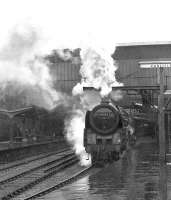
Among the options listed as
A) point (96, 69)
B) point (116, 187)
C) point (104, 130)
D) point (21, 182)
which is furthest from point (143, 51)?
point (116, 187)

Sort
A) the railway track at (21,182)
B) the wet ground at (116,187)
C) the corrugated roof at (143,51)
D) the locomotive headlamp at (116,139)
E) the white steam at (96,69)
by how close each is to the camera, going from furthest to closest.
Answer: the corrugated roof at (143,51) < the white steam at (96,69) < the locomotive headlamp at (116,139) < the railway track at (21,182) < the wet ground at (116,187)

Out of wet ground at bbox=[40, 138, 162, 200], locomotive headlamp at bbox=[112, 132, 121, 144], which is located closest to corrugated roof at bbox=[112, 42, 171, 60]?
locomotive headlamp at bbox=[112, 132, 121, 144]

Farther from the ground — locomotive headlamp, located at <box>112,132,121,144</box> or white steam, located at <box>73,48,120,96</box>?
white steam, located at <box>73,48,120,96</box>

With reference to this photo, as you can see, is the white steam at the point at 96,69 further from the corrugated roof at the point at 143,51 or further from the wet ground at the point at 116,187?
the corrugated roof at the point at 143,51

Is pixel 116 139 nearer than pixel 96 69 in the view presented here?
Yes

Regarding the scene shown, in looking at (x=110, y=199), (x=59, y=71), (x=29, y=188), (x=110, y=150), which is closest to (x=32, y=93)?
(x=59, y=71)

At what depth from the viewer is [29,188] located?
15.5 m

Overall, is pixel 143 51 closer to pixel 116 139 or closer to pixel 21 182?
pixel 116 139

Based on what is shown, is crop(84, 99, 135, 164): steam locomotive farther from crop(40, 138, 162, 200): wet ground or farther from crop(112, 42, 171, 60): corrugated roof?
crop(112, 42, 171, 60): corrugated roof

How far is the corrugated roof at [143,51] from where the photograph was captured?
1551 inches

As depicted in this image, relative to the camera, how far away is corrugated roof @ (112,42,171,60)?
129 feet

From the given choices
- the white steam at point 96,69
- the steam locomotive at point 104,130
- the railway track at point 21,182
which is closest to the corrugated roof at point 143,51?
the white steam at point 96,69

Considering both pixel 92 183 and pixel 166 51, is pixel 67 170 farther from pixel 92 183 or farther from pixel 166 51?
pixel 166 51

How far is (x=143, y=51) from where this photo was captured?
141 ft
